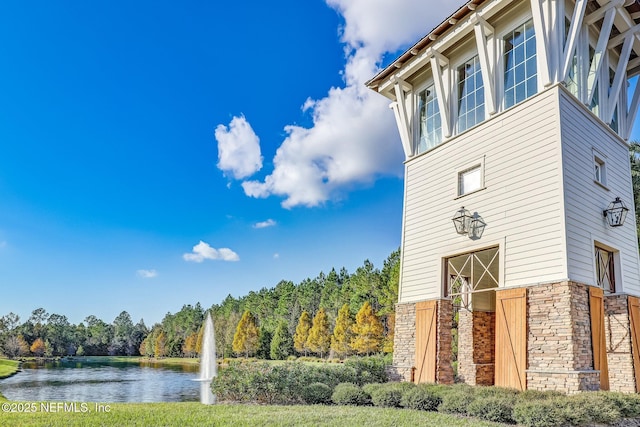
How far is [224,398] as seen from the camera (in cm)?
941

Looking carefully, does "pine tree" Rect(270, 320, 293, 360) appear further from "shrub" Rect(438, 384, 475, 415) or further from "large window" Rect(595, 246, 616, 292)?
"shrub" Rect(438, 384, 475, 415)

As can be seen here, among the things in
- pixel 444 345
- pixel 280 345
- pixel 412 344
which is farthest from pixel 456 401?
pixel 280 345

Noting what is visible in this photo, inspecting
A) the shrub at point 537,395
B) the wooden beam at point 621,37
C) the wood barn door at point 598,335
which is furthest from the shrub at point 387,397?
the wooden beam at point 621,37

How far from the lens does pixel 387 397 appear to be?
841 cm

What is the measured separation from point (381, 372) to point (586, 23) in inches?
396

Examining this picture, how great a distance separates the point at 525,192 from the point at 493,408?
4.47 meters

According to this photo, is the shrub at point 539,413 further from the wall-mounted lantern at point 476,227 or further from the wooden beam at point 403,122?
the wooden beam at point 403,122

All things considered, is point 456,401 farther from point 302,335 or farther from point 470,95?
point 302,335

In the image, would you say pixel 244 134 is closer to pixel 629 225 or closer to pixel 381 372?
pixel 381 372

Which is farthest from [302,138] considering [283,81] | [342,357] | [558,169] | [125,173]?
[342,357]

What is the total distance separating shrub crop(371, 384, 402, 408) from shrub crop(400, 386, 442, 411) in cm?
21

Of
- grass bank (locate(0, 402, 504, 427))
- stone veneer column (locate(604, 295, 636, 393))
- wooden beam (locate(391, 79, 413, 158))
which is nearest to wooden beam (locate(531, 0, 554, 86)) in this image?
wooden beam (locate(391, 79, 413, 158))

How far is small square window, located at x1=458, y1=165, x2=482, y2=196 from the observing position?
10180 mm

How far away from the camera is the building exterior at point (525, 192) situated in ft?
26.5
